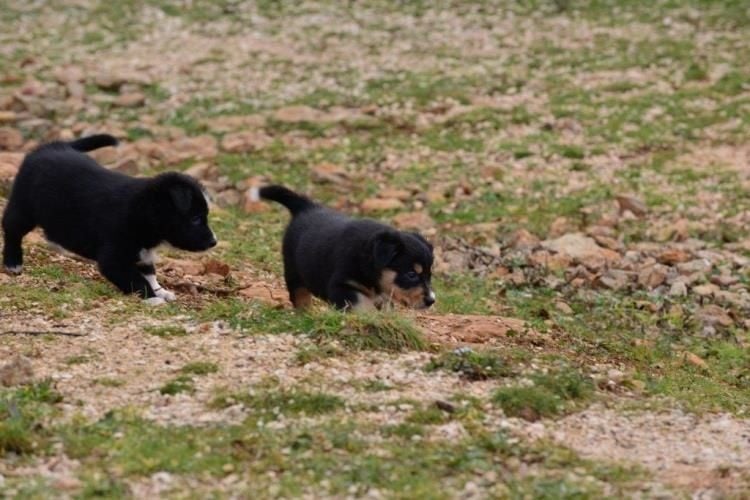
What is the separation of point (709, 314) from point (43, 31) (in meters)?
17.9

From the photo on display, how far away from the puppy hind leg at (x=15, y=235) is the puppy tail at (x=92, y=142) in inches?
37.4

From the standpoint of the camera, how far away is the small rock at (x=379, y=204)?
16859 mm

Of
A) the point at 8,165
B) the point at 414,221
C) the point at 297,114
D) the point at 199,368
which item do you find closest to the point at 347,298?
the point at 199,368

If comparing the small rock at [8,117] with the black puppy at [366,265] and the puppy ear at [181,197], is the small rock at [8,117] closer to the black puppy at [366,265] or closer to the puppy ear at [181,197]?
the puppy ear at [181,197]

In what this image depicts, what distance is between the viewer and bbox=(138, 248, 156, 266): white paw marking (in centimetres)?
1080

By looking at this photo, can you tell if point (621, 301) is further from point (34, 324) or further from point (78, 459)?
point (78, 459)

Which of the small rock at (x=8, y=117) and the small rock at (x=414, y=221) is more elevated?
the small rock at (x=414, y=221)

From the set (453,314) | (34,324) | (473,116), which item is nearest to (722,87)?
(473,116)

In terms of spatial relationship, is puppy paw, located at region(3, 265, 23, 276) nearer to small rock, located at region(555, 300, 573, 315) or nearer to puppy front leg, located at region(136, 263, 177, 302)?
puppy front leg, located at region(136, 263, 177, 302)

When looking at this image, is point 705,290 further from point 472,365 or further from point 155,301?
point 155,301

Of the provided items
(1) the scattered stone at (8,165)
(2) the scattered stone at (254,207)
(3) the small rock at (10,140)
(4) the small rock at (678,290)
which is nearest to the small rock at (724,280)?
(4) the small rock at (678,290)

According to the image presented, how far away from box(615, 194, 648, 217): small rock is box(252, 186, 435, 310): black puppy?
21.7ft

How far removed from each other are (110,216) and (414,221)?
611 centimetres

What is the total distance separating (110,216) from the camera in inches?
422
